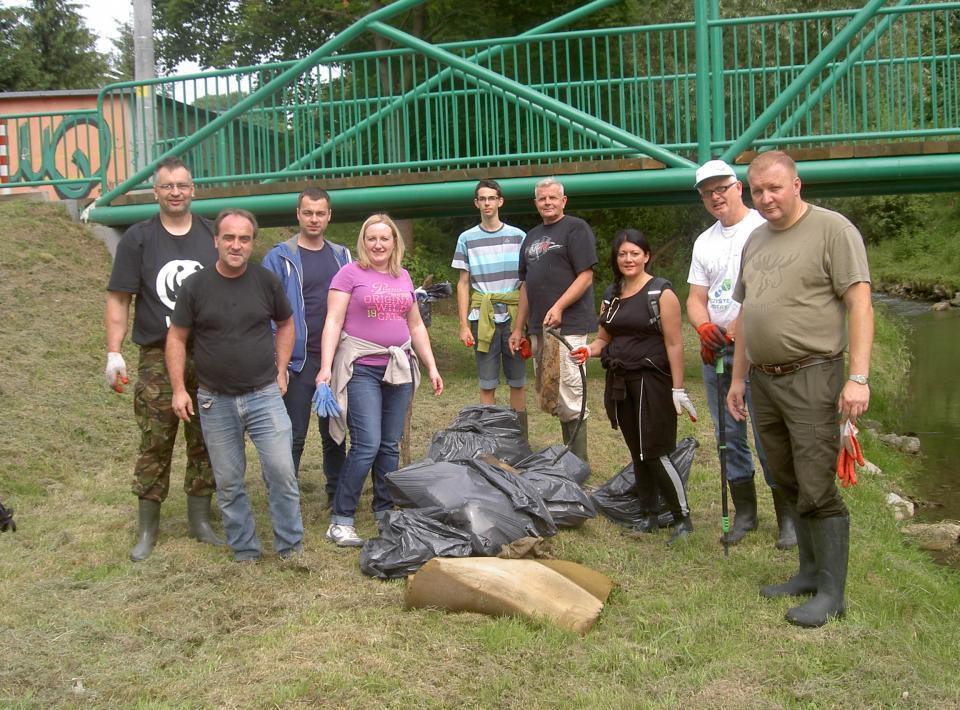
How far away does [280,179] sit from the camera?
1009 cm

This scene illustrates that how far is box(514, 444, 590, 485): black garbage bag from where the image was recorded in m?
5.82

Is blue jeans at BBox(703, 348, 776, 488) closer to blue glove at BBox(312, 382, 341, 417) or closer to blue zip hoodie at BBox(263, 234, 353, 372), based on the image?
blue glove at BBox(312, 382, 341, 417)

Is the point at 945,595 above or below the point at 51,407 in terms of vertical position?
below

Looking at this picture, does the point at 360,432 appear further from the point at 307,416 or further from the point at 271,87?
the point at 271,87

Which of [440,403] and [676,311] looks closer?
[676,311]

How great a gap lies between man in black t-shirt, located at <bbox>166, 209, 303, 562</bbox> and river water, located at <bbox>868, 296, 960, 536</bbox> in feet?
15.4

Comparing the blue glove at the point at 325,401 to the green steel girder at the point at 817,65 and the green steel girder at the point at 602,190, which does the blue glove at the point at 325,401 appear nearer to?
the green steel girder at the point at 602,190

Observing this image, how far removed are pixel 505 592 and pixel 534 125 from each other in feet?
20.4

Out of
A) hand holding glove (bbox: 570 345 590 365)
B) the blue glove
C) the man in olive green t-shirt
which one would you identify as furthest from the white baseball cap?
the blue glove

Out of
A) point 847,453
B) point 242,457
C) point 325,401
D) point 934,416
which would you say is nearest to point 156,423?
point 242,457

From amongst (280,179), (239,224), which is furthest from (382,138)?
(239,224)

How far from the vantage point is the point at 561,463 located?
237 inches

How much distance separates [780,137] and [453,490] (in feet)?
18.5

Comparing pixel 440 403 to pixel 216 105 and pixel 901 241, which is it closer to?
pixel 216 105
